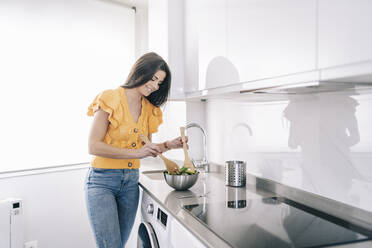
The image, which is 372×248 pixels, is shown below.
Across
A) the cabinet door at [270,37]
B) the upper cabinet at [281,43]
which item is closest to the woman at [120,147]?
the upper cabinet at [281,43]

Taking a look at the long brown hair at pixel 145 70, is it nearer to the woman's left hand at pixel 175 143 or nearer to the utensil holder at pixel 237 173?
the woman's left hand at pixel 175 143

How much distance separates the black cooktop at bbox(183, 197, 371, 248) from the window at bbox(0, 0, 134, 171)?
1.48 m

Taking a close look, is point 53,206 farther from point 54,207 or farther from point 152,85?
point 152,85

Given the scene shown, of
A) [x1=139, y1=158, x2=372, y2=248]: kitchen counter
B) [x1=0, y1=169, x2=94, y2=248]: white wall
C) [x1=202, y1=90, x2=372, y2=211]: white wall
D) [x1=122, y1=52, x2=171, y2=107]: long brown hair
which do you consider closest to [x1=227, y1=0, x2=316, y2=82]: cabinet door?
[x1=202, y1=90, x2=372, y2=211]: white wall

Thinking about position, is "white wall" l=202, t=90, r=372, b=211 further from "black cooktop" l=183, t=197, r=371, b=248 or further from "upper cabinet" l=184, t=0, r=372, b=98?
"upper cabinet" l=184, t=0, r=372, b=98

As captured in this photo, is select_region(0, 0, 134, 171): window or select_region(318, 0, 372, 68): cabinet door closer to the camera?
select_region(318, 0, 372, 68): cabinet door

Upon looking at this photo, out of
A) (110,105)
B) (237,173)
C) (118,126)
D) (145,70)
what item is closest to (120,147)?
(118,126)

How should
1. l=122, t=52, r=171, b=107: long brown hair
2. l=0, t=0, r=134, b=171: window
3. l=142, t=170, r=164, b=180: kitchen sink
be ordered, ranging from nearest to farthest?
l=122, t=52, r=171, b=107: long brown hair → l=142, t=170, r=164, b=180: kitchen sink → l=0, t=0, r=134, b=171: window

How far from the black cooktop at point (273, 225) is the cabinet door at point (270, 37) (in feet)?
1.77

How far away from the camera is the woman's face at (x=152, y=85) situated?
161 cm

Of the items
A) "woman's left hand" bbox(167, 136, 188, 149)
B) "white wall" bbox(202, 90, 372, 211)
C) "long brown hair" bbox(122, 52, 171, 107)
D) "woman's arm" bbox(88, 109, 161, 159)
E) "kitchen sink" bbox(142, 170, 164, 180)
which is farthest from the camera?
"kitchen sink" bbox(142, 170, 164, 180)

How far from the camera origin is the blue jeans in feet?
4.85

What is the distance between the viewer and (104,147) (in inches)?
57.4

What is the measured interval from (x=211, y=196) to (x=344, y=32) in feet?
3.09
